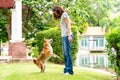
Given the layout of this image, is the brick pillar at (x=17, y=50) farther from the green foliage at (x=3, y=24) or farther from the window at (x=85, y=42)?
the window at (x=85, y=42)

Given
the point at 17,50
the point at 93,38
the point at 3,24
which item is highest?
the point at 3,24

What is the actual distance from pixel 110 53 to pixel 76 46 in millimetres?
5371

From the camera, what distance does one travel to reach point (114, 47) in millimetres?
8812

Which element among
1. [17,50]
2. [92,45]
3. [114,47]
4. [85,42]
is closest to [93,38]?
[92,45]

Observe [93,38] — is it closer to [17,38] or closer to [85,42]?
[85,42]

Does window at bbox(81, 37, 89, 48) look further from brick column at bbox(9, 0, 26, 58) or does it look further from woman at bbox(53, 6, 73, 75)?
woman at bbox(53, 6, 73, 75)

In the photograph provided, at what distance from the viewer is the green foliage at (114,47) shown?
28.2ft

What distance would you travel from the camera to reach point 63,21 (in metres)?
8.87

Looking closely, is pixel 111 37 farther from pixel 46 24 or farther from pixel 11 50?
pixel 46 24

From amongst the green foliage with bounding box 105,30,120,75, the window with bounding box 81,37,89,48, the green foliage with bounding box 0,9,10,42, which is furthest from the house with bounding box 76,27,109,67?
the green foliage with bounding box 105,30,120,75

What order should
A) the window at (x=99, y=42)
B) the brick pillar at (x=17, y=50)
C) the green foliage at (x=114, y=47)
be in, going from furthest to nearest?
1. the window at (x=99, y=42)
2. the brick pillar at (x=17, y=50)
3. the green foliage at (x=114, y=47)

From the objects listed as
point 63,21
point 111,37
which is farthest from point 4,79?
point 111,37

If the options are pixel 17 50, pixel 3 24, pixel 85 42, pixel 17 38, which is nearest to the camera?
pixel 17 50

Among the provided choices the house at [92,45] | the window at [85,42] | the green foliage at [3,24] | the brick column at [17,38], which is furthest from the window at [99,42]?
the brick column at [17,38]
